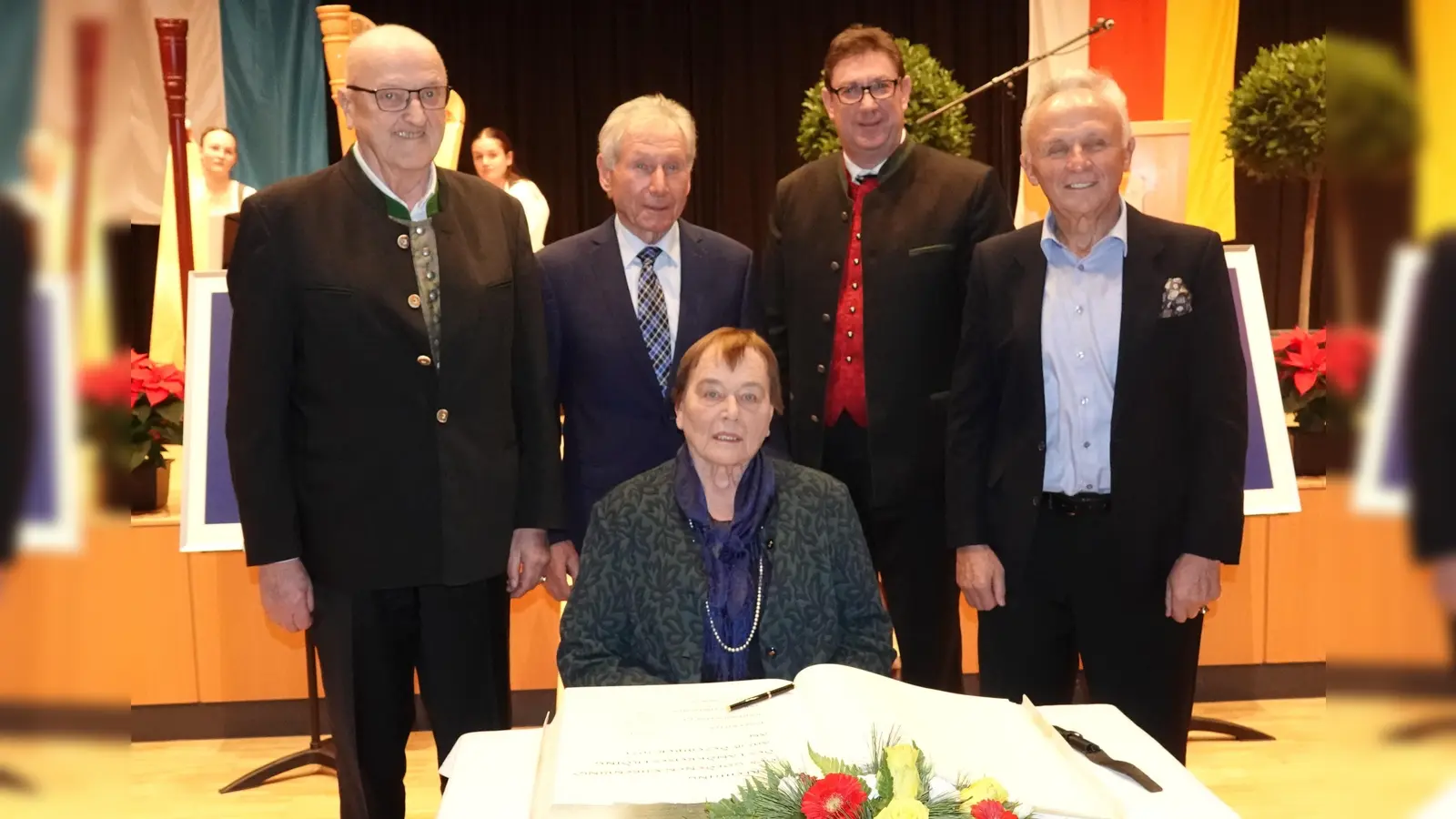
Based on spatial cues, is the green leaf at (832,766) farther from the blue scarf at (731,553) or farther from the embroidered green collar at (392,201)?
the embroidered green collar at (392,201)

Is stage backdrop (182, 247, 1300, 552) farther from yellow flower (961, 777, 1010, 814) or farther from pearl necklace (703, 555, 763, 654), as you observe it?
→ yellow flower (961, 777, 1010, 814)

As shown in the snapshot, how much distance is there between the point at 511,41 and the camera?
7.96 metres

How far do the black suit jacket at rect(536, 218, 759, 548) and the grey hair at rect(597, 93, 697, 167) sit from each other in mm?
164

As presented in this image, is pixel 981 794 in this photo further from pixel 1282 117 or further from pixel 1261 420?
pixel 1282 117

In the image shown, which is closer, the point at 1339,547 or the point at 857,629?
the point at 1339,547

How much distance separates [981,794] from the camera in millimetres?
1077

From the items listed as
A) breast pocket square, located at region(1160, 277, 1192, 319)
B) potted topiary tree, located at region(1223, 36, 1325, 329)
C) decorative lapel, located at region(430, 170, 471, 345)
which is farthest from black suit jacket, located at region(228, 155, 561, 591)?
potted topiary tree, located at region(1223, 36, 1325, 329)

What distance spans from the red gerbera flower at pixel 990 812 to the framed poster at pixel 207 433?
8.37ft

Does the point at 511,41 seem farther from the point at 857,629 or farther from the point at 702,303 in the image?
the point at 857,629

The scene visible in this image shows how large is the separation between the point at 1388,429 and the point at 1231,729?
368 centimetres

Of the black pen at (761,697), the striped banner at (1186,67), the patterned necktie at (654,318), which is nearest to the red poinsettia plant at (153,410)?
the patterned necktie at (654,318)

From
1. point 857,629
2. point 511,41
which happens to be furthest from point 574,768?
point 511,41

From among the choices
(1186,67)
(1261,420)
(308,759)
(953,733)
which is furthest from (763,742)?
(1186,67)

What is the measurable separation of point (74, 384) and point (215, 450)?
3024 mm
